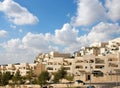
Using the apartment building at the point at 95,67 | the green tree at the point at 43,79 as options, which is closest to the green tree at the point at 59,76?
the green tree at the point at 43,79

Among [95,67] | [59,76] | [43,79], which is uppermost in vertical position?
[95,67]

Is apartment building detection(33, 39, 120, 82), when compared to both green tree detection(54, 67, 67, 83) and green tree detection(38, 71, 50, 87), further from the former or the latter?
green tree detection(38, 71, 50, 87)

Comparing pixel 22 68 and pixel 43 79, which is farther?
pixel 22 68

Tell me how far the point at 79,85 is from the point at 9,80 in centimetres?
2479

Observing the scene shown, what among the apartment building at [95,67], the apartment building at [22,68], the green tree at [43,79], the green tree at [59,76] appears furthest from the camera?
the apartment building at [22,68]

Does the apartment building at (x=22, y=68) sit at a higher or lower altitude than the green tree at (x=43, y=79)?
higher

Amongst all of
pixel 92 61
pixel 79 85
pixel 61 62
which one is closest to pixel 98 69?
pixel 92 61

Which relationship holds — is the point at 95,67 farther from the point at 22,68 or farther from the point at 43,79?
the point at 22,68

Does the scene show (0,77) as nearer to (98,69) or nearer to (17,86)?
(17,86)

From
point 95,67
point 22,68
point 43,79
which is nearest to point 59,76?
point 43,79

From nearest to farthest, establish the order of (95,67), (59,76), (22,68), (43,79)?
(43,79)
(59,76)
(95,67)
(22,68)

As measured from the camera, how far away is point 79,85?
69.6m

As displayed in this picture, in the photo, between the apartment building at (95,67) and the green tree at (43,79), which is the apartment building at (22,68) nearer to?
the apartment building at (95,67)

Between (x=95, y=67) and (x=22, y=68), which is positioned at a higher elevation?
(x=22, y=68)
